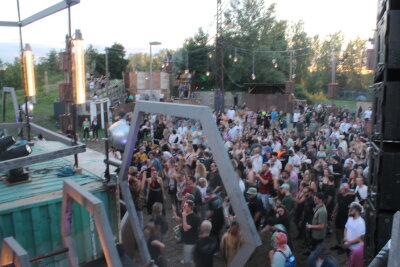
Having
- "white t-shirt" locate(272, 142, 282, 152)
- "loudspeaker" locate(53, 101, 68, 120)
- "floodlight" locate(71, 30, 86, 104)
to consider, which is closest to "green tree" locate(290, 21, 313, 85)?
"loudspeaker" locate(53, 101, 68, 120)

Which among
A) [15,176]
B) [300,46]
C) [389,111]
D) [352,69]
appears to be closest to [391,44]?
[389,111]

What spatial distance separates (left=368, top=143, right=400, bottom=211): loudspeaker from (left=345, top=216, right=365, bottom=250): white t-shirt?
236 cm

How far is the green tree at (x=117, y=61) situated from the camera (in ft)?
137

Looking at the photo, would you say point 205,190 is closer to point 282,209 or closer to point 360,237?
point 282,209

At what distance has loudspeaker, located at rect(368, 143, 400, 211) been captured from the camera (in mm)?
2912

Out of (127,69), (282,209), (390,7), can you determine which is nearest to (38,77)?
(127,69)

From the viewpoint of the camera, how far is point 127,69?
147ft

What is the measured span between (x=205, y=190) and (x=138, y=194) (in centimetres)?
142

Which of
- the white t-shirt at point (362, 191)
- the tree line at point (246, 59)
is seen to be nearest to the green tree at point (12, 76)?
the tree line at point (246, 59)

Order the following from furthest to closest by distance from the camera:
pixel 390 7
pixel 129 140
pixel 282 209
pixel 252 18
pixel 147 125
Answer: pixel 252 18
pixel 147 125
pixel 282 209
pixel 129 140
pixel 390 7

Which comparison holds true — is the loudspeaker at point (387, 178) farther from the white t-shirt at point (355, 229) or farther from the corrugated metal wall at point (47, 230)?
the corrugated metal wall at point (47, 230)

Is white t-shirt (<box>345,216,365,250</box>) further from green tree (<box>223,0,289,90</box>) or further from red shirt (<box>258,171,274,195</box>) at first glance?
green tree (<box>223,0,289,90</box>)

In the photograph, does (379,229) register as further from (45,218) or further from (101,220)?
(45,218)

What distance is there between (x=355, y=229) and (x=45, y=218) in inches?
174
